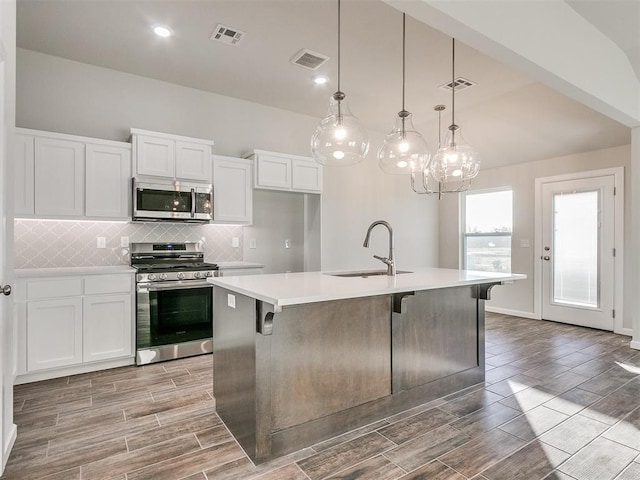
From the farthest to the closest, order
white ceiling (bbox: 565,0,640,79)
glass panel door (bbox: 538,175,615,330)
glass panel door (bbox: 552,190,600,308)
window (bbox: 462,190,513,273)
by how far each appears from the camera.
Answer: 1. window (bbox: 462,190,513,273)
2. glass panel door (bbox: 552,190,600,308)
3. glass panel door (bbox: 538,175,615,330)
4. white ceiling (bbox: 565,0,640,79)

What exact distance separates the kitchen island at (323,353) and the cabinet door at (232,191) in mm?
1831

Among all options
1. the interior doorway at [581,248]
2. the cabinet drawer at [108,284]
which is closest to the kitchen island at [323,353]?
the cabinet drawer at [108,284]

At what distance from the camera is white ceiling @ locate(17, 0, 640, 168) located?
114 inches

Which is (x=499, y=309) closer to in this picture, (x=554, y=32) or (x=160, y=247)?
(x=554, y=32)

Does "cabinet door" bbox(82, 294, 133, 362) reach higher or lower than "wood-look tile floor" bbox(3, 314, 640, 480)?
higher

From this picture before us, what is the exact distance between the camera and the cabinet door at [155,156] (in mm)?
3656

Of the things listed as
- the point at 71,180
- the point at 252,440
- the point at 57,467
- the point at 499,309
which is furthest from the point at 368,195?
the point at 57,467

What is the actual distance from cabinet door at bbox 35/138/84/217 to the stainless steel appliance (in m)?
0.78

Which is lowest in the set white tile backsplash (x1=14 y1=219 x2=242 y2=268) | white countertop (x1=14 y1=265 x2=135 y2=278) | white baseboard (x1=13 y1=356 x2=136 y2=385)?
white baseboard (x1=13 y1=356 x2=136 y2=385)

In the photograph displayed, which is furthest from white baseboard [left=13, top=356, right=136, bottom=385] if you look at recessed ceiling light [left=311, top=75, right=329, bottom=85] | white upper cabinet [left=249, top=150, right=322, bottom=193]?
recessed ceiling light [left=311, top=75, right=329, bottom=85]

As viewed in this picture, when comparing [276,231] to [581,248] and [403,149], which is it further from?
[581,248]

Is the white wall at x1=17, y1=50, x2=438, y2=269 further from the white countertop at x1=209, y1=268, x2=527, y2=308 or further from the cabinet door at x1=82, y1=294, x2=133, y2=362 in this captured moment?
the white countertop at x1=209, y1=268, x2=527, y2=308

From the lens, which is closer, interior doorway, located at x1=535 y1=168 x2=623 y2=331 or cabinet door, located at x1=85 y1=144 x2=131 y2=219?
cabinet door, located at x1=85 y1=144 x2=131 y2=219

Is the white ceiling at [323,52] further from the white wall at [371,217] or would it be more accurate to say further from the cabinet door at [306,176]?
the white wall at [371,217]
